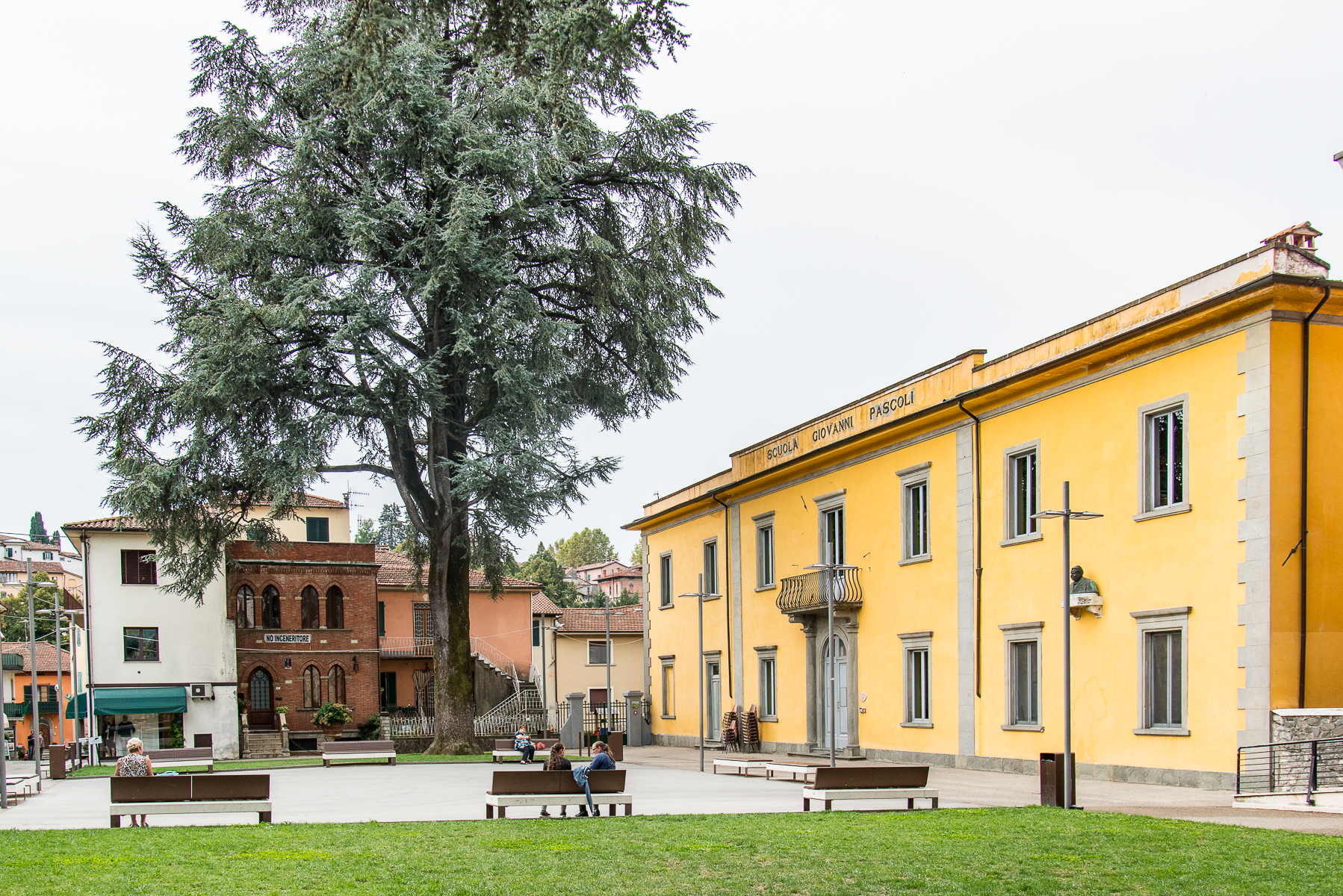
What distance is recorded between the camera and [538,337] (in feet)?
101

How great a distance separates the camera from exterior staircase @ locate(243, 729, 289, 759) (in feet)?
151

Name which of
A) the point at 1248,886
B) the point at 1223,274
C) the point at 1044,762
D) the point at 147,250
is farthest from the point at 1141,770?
the point at 147,250

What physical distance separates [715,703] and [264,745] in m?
18.1

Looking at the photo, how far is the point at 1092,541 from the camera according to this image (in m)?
21.9

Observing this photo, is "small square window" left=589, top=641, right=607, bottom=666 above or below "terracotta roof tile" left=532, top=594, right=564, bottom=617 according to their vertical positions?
below

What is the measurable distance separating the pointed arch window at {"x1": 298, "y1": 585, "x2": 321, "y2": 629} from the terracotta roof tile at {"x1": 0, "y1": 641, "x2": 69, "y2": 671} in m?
31.5

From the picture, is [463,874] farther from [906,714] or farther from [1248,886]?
[906,714]

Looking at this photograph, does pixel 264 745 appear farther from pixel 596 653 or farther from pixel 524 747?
pixel 524 747

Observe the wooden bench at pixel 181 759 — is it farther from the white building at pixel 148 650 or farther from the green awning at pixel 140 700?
the green awning at pixel 140 700

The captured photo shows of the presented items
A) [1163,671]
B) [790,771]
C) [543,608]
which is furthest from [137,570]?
[1163,671]

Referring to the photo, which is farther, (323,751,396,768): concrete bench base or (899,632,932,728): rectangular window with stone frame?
(323,751,396,768): concrete bench base

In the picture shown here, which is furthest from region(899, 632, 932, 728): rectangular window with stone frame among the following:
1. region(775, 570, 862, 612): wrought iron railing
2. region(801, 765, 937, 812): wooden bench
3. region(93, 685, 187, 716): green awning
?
region(93, 685, 187, 716): green awning

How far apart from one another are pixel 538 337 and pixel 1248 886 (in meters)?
23.5

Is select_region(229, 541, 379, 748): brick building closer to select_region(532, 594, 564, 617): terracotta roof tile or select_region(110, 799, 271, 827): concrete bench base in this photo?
select_region(532, 594, 564, 617): terracotta roof tile
